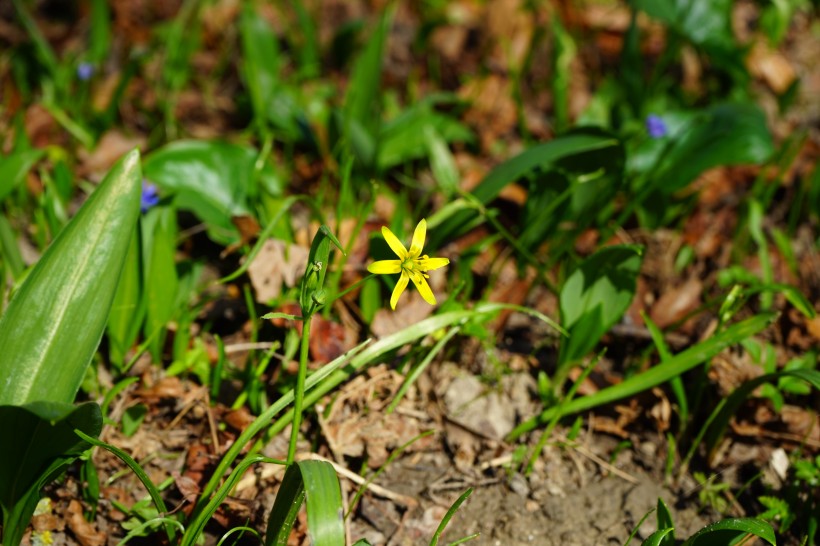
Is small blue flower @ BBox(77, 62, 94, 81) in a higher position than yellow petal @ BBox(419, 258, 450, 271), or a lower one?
higher

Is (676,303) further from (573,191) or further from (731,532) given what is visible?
(731,532)

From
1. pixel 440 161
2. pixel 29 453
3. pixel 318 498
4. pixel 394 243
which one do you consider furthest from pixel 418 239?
pixel 440 161

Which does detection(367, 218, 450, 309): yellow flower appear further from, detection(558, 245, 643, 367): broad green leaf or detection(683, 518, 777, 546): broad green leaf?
detection(683, 518, 777, 546): broad green leaf

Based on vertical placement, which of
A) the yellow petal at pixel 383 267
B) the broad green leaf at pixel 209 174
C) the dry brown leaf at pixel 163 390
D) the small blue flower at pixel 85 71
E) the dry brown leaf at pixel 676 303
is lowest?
the dry brown leaf at pixel 676 303

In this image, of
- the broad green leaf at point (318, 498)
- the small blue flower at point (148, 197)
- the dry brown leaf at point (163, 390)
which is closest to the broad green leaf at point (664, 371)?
the broad green leaf at point (318, 498)

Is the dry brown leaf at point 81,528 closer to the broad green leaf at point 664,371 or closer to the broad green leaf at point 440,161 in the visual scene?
the broad green leaf at point 664,371

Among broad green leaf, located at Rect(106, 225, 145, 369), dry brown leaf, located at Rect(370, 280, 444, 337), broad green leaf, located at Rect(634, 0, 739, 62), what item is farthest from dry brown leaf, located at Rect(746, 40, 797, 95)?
broad green leaf, located at Rect(106, 225, 145, 369)
